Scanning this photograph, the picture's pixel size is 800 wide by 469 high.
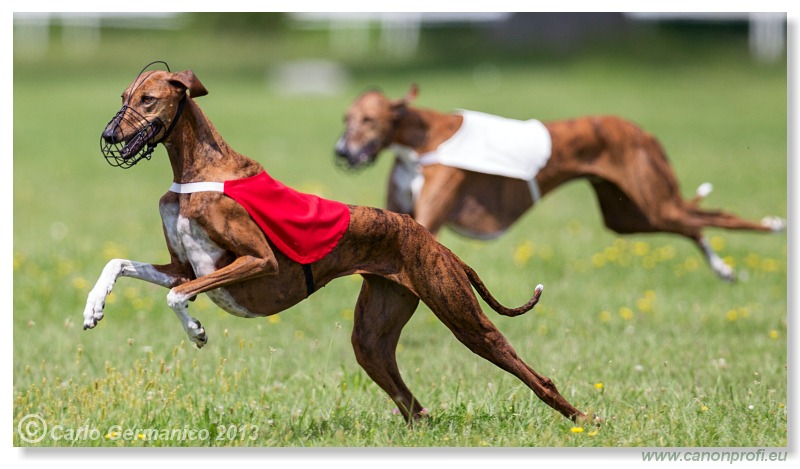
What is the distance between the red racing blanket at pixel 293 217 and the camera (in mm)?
4953

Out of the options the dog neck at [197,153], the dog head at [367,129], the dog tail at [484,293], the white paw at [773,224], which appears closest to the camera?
the dog neck at [197,153]

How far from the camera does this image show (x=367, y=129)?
812cm

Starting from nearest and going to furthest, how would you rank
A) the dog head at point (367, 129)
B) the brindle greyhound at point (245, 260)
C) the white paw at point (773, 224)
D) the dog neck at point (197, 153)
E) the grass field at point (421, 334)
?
the brindle greyhound at point (245, 260), the dog neck at point (197, 153), the grass field at point (421, 334), the dog head at point (367, 129), the white paw at point (773, 224)

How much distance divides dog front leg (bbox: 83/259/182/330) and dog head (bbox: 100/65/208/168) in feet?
1.48

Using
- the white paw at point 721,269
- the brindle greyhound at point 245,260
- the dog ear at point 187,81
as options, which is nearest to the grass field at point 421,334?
the white paw at point 721,269

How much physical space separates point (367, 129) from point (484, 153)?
881 millimetres

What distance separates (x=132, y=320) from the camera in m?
8.10

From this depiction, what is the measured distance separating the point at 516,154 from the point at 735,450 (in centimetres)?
339

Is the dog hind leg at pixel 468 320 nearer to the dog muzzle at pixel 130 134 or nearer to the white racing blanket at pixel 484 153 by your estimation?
the dog muzzle at pixel 130 134

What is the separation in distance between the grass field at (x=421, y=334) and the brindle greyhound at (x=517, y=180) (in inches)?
25.4

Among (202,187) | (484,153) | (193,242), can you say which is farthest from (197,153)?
(484,153)

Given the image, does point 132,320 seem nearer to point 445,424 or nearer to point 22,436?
point 22,436

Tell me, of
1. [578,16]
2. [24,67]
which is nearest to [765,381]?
[578,16]

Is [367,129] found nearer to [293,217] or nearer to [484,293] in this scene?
[484,293]
